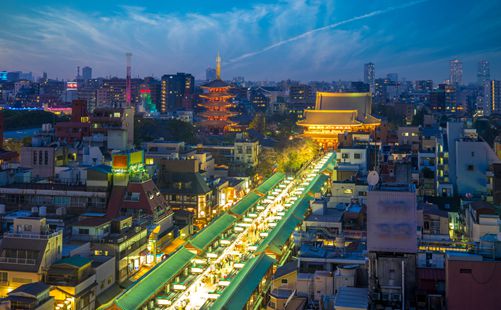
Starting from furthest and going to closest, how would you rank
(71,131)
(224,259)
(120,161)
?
(71,131) < (120,161) < (224,259)

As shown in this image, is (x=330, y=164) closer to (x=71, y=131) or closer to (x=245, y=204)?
(x=245, y=204)

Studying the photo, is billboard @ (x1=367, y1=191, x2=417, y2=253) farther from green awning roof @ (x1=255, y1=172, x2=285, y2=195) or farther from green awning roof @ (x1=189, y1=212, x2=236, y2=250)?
green awning roof @ (x1=255, y1=172, x2=285, y2=195)

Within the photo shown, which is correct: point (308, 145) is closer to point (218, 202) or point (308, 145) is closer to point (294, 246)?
point (218, 202)

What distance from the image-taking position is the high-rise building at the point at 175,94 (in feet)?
235

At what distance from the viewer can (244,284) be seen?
476 inches

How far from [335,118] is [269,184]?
58.9ft

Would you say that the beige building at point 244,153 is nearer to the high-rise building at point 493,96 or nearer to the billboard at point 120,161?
the billboard at point 120,161

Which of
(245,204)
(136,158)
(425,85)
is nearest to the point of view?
(136,158)

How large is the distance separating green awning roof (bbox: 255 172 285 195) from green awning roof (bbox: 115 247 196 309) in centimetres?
811

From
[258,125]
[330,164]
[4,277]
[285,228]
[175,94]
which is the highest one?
[175,94]

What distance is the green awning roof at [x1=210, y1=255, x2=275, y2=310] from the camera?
1117 cm

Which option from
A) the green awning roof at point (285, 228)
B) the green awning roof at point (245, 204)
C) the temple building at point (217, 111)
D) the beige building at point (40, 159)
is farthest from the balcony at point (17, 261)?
the temple building at point (217, 111)

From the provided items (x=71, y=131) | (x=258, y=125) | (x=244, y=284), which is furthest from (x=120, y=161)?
(x=258, y=125)

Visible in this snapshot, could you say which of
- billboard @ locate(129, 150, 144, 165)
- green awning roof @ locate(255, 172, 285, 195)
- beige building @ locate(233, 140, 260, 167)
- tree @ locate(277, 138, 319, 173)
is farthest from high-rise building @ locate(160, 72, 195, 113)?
billboard @ locate(129, 150, 144, 165)
